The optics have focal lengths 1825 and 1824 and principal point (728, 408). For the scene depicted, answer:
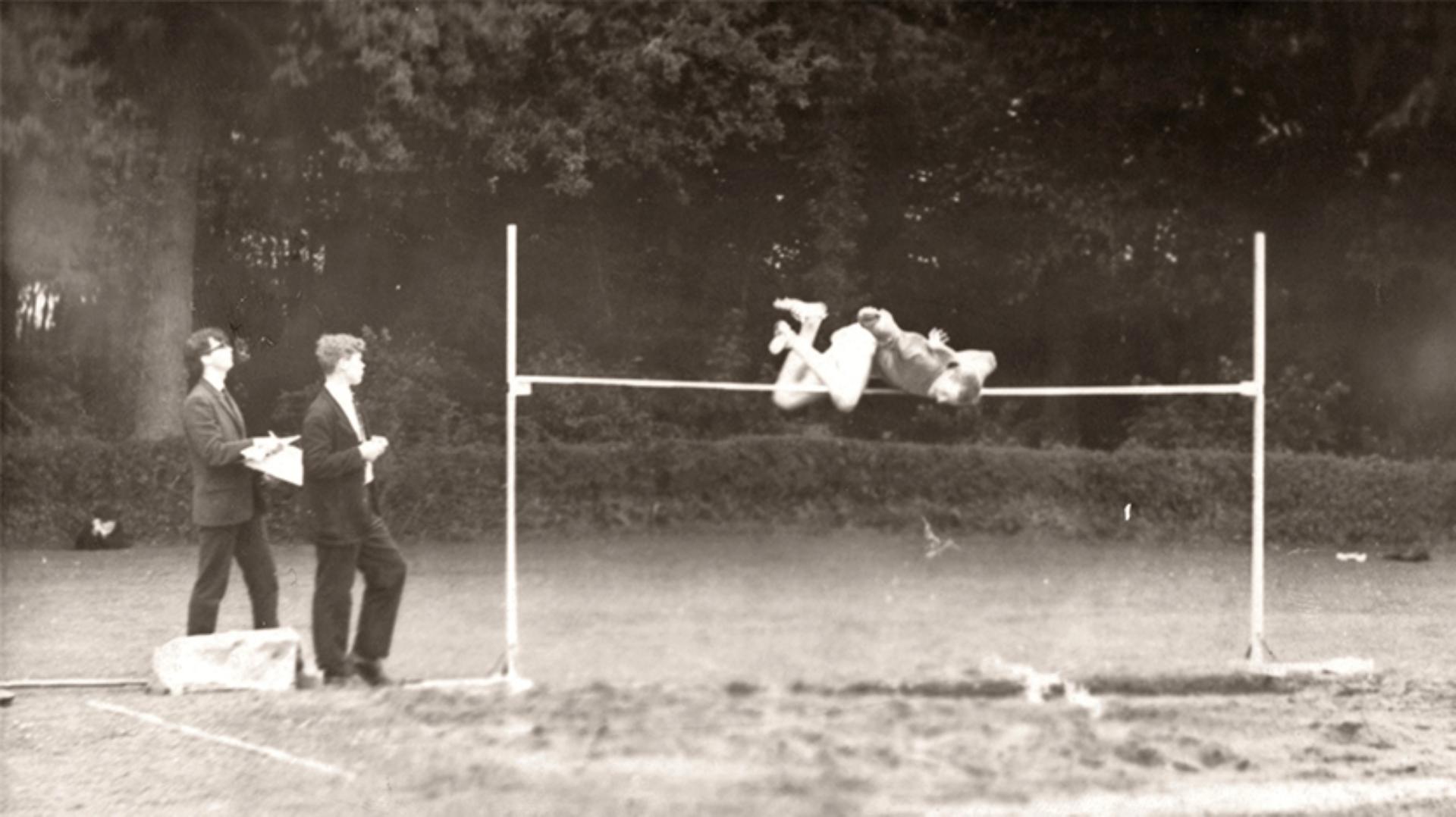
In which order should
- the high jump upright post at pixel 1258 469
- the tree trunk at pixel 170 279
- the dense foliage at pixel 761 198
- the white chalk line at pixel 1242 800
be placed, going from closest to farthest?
the white chalk line at pixel 1242 800 < the high jump upright post at pixel 1258 469 < the dense foliage at pixel 761 198 < the tree trunk at pixel 170 279

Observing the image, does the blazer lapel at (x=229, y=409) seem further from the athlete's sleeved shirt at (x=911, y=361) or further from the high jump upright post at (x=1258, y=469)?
the high jump upright post at (x=1258, y=469)

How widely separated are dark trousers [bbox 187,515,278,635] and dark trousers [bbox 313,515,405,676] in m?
0.40

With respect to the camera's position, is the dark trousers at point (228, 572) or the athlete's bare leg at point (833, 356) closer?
the dark trousers at point (228, 572)

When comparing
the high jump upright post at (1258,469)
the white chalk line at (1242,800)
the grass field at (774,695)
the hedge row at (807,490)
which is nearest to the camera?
the white chalk line at (1242,800)

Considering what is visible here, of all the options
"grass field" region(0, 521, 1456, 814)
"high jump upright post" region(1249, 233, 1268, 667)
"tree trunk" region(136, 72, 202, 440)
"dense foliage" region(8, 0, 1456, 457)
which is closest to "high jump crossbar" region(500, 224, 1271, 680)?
"high jump upright post" region(1249, 233, 1268, 667)

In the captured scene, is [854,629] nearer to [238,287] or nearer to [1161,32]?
[238,287]

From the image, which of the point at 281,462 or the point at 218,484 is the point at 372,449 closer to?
the point at 281,462

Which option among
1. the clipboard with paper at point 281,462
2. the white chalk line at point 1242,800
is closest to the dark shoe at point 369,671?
the clipboard with paper at point 281,462

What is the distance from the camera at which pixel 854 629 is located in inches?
496

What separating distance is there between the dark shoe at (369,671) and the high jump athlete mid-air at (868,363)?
99.6 inches

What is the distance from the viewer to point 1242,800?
6.55m

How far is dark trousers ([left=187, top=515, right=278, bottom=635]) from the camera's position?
902cm

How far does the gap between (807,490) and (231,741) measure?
6568 mm

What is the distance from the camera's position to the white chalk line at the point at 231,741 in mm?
7070
